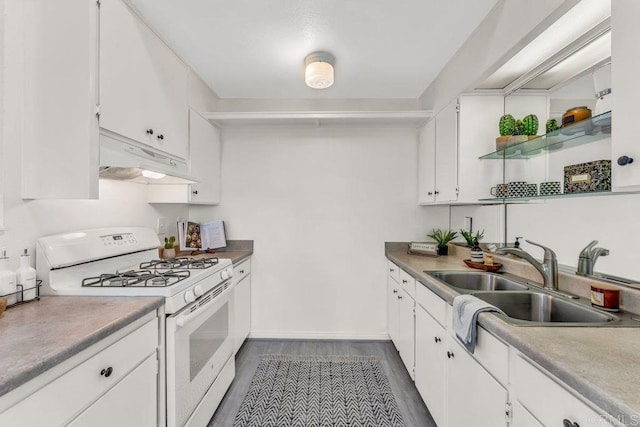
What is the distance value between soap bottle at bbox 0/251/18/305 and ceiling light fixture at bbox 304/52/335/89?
6.32ft

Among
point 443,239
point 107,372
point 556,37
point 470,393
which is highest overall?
point 556,37

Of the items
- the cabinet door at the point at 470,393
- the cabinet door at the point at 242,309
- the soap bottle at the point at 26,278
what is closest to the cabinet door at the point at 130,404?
the soap bottle at the point at 26,278

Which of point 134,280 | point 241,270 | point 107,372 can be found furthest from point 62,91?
point 241,270

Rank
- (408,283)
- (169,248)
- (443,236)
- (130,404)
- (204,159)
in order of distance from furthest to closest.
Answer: (443,236), (204,159), (169,248), (408,283), (130,404)

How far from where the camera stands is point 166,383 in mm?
1357

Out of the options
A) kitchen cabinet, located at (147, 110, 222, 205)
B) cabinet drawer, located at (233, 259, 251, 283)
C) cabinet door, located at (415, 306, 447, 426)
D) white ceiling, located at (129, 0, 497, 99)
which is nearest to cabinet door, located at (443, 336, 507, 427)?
cabinet door, located at (415, 306, 447, 426)

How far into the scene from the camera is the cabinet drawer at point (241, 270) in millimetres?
2502

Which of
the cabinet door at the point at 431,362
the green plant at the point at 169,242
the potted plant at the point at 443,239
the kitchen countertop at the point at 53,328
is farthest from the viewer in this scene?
the potted plant at the point at 443,239

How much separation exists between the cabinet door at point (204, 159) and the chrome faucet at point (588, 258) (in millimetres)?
2534

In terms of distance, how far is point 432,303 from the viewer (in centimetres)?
169

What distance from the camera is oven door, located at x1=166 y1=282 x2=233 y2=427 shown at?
4.46ft

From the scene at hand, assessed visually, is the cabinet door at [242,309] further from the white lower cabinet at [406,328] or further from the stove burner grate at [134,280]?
the white lower cabinet at [406,328]

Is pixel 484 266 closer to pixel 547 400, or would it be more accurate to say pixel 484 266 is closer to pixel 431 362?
pixel 431 362

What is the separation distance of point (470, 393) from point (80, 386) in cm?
145
